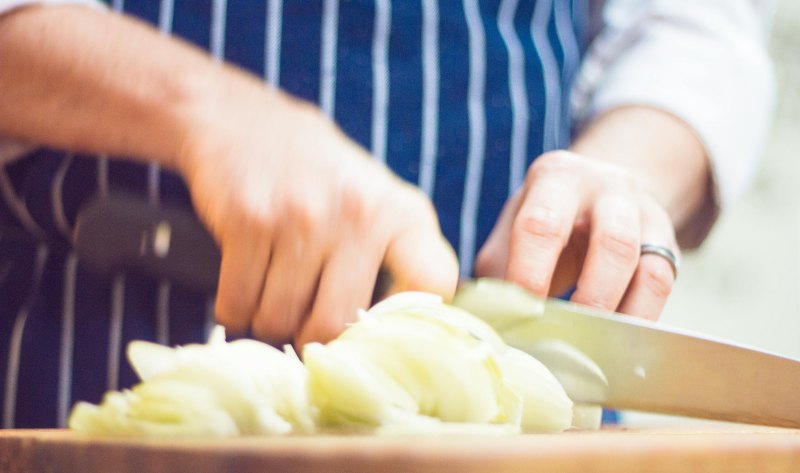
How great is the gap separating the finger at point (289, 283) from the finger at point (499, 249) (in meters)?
0.18

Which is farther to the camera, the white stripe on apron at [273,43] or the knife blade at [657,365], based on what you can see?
the white stripe on apron at [273,43]

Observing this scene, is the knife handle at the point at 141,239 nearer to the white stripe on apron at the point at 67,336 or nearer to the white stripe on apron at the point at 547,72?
the white stripe on apron at the point at 67,336

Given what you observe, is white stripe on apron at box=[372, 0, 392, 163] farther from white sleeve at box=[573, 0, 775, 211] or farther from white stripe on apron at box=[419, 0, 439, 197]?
white sleeve at box=[573, 0, 775, 211]

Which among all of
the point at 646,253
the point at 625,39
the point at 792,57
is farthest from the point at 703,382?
the point at 792,57

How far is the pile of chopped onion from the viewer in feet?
1.08

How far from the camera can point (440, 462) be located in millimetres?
229

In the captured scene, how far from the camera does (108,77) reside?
1.69 feet

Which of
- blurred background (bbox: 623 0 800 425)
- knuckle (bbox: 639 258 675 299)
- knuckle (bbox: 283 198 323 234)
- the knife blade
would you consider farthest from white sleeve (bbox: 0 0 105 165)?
blurred background (bbox: 623 0 800 425)

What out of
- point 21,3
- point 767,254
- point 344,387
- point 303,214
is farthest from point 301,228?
point 767,254

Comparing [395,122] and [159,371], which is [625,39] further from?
[159,371]

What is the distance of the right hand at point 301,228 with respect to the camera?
1.55 ft

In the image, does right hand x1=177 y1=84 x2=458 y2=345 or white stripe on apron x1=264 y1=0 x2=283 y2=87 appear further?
white stripe on apron x1=264 y1=0 x2=283 y2=87

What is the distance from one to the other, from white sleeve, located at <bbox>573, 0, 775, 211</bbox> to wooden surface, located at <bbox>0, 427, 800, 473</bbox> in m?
0.59

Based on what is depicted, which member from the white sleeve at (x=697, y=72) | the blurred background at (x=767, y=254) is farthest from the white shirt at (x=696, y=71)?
the blurred background at (x=767, y=254)
